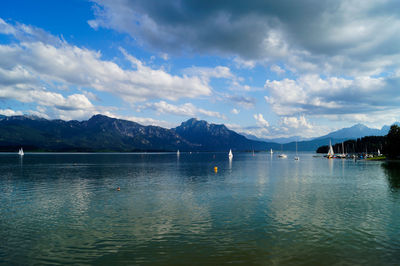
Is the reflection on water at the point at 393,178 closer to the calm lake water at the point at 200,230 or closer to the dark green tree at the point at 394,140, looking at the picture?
the calm lake water at the point at 200,230

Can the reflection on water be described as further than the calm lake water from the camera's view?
Yes

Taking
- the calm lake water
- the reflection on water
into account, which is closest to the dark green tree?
the reflection on water

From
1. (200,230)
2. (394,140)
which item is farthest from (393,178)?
(394,140)

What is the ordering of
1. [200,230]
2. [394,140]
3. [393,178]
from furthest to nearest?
[394,140], [393,178], [200,230]

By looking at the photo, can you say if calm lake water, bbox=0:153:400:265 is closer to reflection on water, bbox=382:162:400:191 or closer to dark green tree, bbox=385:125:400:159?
reflection on water, bbox=382:162:400:191

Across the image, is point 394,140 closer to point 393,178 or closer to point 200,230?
point 393,178

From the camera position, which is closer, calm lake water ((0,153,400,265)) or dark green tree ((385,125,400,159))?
calm lake water ((0,153,400,265))

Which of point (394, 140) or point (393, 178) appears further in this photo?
point (394, 140)

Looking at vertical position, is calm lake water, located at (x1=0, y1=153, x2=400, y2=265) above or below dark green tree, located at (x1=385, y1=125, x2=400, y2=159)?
below

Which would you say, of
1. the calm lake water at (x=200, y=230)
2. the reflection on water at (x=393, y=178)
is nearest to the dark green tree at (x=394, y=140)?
the reflection on water at (x=393, y=178)

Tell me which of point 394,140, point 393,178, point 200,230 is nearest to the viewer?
point 200,230

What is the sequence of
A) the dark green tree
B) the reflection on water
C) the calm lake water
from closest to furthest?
the calm lake water
the reflection on water
the dark green tree

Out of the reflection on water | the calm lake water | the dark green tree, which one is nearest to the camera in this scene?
the calm lake water

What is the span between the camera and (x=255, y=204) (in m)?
50.2
